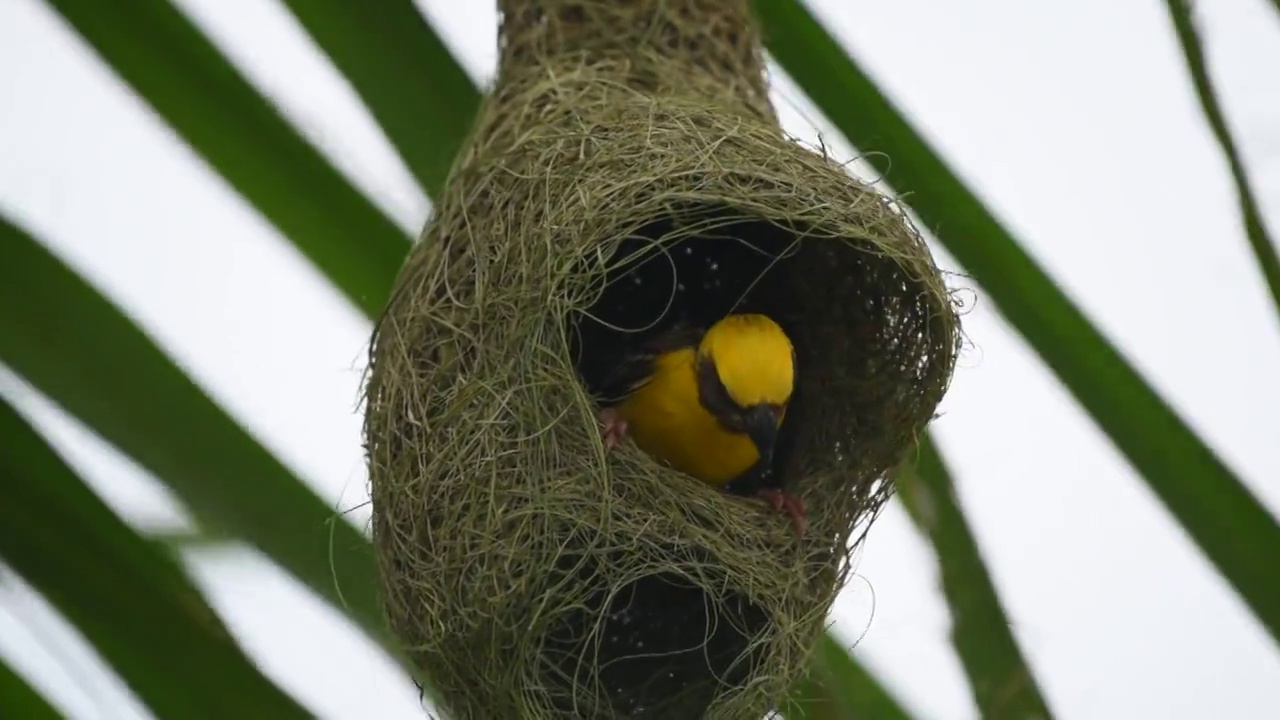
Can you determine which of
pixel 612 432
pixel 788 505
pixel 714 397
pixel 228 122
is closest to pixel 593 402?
A: pixel 612 432

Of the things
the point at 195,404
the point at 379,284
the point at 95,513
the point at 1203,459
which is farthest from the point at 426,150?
the point at 1203,459

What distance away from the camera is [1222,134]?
117 centimetres

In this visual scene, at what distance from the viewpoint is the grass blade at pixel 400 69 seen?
1472 millimetres

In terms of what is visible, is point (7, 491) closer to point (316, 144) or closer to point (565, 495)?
point (316, 144)

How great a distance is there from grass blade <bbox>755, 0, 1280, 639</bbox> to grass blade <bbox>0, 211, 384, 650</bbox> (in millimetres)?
663

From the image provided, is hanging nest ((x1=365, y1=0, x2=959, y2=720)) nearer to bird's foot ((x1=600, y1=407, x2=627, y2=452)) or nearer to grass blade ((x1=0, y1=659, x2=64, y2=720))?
bird's foot ((x1=600, y1=407, x2=627, y2=452))

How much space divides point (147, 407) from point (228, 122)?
0.39 m

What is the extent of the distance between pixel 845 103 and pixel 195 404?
73 centimetres

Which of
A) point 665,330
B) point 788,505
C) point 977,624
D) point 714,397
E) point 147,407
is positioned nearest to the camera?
point 147,407

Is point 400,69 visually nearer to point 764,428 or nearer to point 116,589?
point 116,589

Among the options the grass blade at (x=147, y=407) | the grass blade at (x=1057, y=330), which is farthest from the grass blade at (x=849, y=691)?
the grass blade at (x=147, y=407)

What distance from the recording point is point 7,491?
3.15ft

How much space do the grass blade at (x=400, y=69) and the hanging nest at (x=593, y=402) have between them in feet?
0.73

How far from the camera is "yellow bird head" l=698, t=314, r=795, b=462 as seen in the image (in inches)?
85.0
